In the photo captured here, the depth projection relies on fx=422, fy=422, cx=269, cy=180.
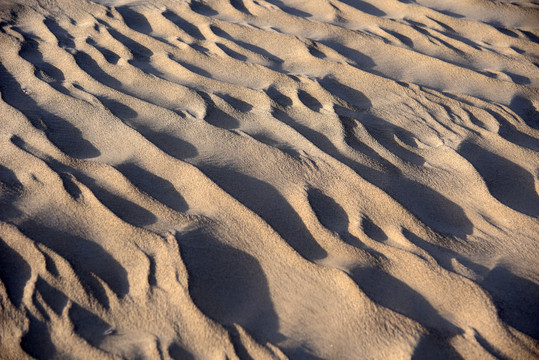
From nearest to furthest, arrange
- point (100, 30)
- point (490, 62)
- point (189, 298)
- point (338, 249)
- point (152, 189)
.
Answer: point (189, 298), point (338, 249), point (152, 189), point (490, 62), point (100, 30)

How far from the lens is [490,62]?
2.54 metres

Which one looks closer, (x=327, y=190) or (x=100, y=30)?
(x=327, y=190)

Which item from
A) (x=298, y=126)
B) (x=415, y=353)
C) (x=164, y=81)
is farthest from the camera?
(x=164, y=81)

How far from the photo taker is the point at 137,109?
2133 mm

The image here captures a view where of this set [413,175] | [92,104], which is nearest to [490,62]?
[413,175]

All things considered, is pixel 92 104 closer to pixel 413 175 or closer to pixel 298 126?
pixel 298 126

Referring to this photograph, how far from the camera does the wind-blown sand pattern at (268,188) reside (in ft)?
4.33

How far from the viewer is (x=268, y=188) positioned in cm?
175

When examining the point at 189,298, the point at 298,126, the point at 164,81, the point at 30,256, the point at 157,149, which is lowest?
the point at 30,256

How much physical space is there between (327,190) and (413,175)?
15.9 inches

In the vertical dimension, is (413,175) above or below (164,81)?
above

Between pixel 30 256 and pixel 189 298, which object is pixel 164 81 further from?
pixel 189 298

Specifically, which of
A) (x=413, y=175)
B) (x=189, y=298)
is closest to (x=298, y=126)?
(x=413, y=175)

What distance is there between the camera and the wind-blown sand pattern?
1320 millimetres
